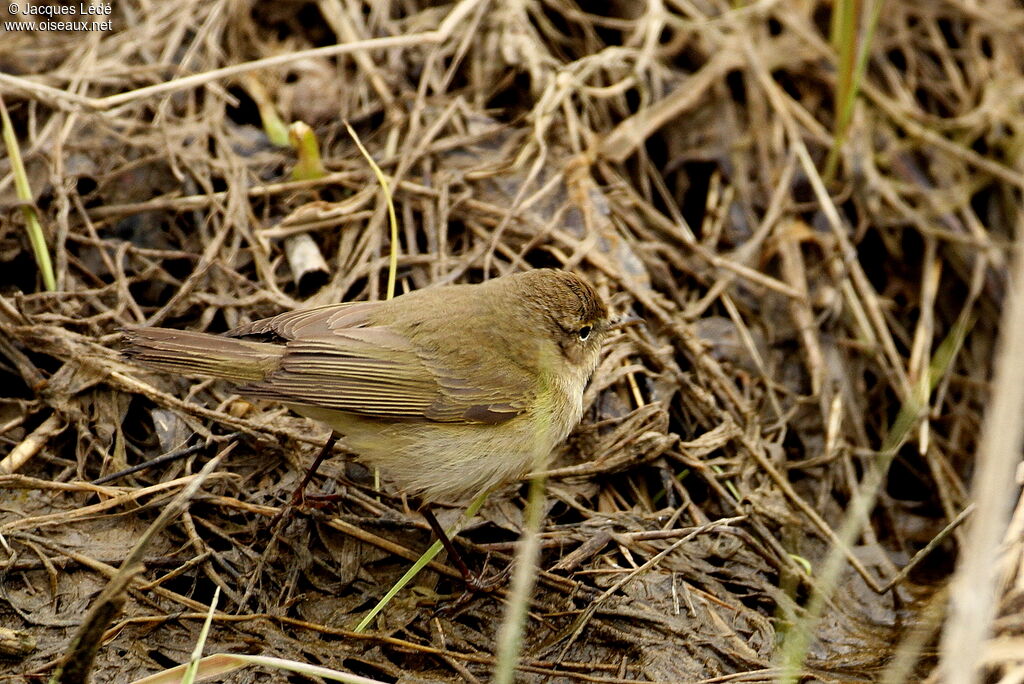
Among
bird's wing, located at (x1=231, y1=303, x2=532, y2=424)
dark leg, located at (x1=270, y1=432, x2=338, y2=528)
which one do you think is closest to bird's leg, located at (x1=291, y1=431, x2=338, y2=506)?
dark leg, located at (x1=270, y1=432, x2=338, y2=528)

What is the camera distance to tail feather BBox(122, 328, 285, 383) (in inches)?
143

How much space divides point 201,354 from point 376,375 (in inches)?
24.8

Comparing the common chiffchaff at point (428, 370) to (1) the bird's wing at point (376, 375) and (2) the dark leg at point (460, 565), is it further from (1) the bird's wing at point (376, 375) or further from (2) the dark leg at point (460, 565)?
(2) the dark leg at point (460, 565)

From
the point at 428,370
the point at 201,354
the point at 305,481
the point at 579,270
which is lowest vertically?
the point at 305,481

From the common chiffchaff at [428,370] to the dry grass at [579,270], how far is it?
0.44m

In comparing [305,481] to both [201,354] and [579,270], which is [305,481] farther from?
[579,270]

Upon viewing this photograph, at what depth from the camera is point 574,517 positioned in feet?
14.6

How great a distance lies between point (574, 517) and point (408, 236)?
1.68 m

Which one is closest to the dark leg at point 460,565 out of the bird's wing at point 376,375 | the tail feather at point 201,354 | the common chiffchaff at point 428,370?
the common chiffchaff at point 428,370

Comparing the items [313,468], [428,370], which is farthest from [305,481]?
[428,370]

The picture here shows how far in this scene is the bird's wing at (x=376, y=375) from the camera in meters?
3.80

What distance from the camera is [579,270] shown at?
5.30m

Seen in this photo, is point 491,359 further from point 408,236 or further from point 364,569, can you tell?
point 408,236

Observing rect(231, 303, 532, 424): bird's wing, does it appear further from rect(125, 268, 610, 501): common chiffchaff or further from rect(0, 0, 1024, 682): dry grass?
rect(0, 0, 1024, 682): dry grass
